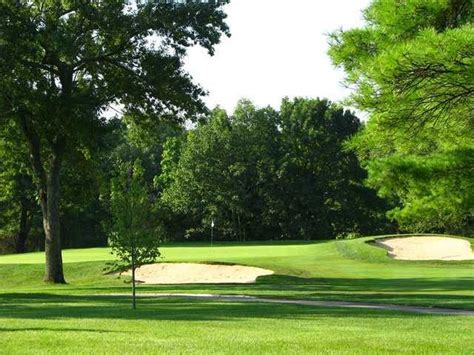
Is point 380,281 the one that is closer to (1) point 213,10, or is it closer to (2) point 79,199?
(1) point 213,10

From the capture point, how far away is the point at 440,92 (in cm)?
1006

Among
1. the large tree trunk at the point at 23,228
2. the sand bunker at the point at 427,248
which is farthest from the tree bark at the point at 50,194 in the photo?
the large tree trunk at the point at 23,228

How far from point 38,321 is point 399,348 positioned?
805cm

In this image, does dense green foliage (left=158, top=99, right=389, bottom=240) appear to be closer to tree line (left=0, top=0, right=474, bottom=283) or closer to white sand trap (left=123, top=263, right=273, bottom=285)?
tree line (left=0, top=0, right=474, bottom=283)

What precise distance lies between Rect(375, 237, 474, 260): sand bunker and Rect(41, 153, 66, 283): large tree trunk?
18631 mm

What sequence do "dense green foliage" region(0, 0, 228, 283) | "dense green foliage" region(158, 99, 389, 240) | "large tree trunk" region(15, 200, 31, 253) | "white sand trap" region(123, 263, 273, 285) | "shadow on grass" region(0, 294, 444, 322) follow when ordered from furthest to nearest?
"large tree trunk" region(15, 200, 31, 253) → "dense green foliage" region(158, 99, 389, 240) → "white sand trap" region(123, 263, 273, 285) → "dense green foliage" region(0, 0, 228, 283) → "shadow on grass" region(0, 294, 444, 322)

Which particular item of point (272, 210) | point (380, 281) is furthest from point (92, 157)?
point (272, 210)

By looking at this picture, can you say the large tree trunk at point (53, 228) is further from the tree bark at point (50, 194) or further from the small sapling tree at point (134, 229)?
the small sapling tree at point (134, 229)

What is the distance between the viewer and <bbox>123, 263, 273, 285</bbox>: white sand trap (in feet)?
102

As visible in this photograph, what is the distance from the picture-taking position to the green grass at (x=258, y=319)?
10.9 m

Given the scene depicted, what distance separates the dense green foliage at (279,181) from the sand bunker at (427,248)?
25907mm

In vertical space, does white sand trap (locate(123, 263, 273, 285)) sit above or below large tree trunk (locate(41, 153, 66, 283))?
below

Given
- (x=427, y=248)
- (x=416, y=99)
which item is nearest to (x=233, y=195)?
(x=427, y=248)

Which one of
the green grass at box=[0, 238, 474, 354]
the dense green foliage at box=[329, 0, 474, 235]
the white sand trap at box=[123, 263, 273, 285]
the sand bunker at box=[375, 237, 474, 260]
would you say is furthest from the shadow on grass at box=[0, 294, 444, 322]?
the sand bunker at box=[375, 237, 474, 260]
